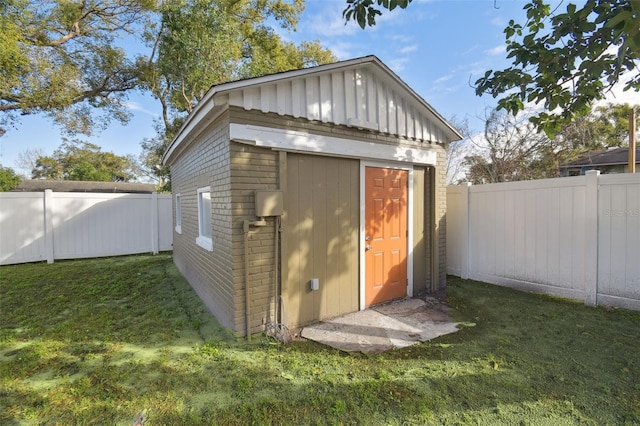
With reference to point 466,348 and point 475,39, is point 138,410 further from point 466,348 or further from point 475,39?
point 475,39

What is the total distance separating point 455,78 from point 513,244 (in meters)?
6.70

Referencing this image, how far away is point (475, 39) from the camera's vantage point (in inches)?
267

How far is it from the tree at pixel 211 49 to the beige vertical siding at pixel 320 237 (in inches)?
450

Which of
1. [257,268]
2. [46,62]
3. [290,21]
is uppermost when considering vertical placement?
[290,21]

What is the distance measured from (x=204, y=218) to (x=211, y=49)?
34.3 ft

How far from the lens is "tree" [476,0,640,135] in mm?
3176

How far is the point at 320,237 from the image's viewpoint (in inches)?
171

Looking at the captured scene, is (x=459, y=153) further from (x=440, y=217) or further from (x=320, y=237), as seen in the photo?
(x=320, y=237)

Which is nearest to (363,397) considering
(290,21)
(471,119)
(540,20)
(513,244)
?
(513,244)

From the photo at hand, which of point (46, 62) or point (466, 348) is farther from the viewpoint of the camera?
point (46, 62)

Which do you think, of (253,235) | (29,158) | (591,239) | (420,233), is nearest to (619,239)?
(591,239)

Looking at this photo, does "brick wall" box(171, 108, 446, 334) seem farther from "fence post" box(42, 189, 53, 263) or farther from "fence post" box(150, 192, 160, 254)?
"fence post" box(42, 189, 53, 263)

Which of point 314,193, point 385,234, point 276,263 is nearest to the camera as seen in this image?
point 276,263

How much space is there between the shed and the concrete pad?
233 mm
